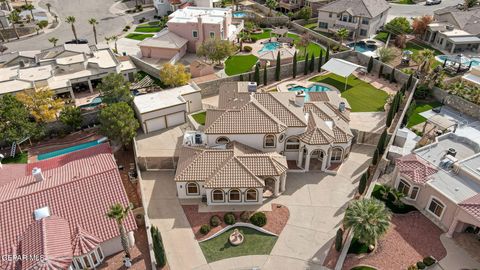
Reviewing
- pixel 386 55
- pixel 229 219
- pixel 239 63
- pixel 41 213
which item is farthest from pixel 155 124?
pixel 386 55

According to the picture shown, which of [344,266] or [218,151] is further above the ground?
[218,151]

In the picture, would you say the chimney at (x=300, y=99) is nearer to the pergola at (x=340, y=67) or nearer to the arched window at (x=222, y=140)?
the arched window at (x=222, y=140)

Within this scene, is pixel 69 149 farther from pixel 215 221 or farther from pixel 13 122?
pixel 215 221

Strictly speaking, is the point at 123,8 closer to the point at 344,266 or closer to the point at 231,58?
the point at 231,58

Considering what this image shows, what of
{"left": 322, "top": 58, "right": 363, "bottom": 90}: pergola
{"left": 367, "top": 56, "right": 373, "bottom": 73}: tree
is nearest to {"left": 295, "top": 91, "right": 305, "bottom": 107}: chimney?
{"left": 322, "top": 58, "right": 363, "bottom": 90}: pergola

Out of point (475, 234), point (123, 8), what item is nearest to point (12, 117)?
point (475, 234)

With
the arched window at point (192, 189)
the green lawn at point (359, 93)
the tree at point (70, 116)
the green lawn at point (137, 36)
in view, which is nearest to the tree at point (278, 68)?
the green lawn at point (359, 93)

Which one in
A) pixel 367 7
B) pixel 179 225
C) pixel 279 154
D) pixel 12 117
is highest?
pixel 367 7
